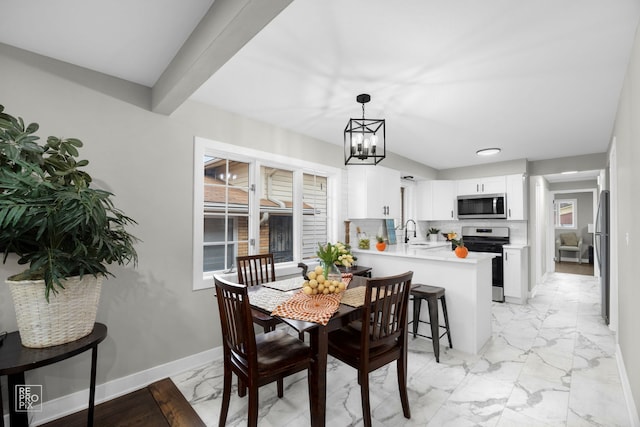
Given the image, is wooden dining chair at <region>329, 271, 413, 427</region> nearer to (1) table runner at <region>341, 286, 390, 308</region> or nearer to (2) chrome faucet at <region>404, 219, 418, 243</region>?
(1) table runner at <region>341, 286, 390, 308</region>

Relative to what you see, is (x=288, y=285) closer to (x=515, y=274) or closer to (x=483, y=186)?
(x=515, y=274)

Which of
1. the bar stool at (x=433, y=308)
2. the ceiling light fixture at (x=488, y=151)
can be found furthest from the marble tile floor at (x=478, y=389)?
the ceiling light fixture at (x=488, y=151)

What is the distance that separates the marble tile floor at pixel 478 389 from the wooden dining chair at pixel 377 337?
1.02 ft

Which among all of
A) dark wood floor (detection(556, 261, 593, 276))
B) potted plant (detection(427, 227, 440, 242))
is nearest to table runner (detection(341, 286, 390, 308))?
potted plant (detection(427, 227, 440, 242))

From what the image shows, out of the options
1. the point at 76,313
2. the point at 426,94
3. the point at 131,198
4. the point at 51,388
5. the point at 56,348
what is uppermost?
the point at 426,94

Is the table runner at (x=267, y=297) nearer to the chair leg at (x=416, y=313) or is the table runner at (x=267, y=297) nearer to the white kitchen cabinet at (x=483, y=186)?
the chair leg at (x=416, y=313)

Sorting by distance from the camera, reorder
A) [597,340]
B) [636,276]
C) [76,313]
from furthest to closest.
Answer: [597,340], [636,276], [76,313]

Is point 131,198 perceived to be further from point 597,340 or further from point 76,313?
point 597,340

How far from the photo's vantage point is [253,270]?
3018 mm

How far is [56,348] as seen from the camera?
153cm

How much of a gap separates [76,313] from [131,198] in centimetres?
94

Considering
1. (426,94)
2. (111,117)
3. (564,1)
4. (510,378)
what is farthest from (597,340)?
(111,117)

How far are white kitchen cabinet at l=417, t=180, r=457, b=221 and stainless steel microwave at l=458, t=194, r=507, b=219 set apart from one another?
170 millimetres

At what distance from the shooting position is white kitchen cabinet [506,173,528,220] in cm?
489
